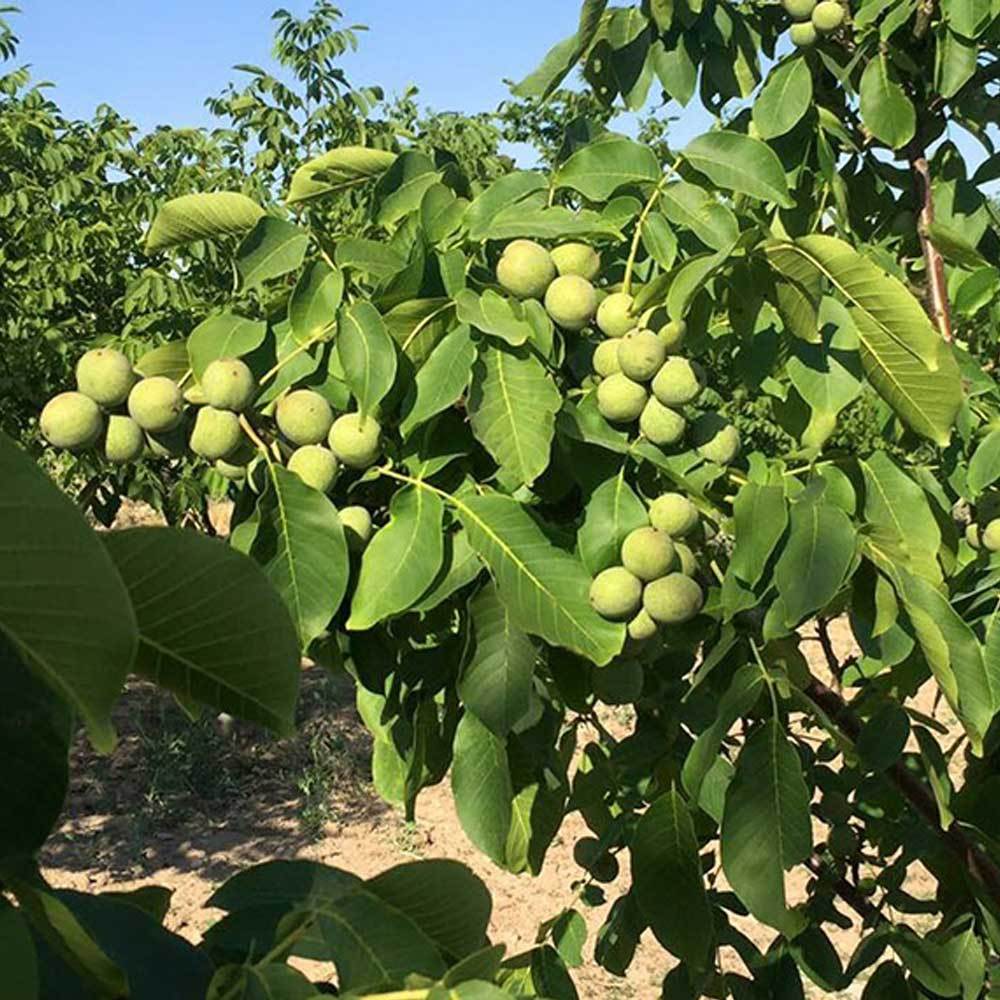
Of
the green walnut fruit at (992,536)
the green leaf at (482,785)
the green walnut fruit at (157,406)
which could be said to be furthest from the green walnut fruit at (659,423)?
the green walnut fruit at (992,536)

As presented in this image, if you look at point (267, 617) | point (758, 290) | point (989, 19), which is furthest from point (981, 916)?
point (267, 617)

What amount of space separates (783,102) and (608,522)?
0.91 m

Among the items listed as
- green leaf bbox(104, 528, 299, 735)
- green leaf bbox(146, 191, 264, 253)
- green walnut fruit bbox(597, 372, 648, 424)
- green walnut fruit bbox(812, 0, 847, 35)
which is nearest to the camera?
green leaf bbox(104, 528, 299, 735)

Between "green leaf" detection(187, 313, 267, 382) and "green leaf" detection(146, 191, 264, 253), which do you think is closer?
"green leaf" detection(187, 313, 267, 382)

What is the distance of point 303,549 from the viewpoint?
40.1 inches

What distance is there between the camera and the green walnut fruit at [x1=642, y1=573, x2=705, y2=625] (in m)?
1.08

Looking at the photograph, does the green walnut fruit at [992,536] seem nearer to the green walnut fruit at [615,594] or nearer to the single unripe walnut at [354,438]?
the green walnut fruit at [615,594]

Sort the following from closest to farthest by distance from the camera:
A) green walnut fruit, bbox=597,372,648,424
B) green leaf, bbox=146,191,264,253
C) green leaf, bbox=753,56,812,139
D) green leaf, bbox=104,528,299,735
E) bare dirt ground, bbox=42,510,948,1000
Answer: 1. green leaf, bbox=104,528,299,735
2. green walnut fruit, bbox=597,372,648,424
3. green leaf, bbox=146,191,264,253
4. green leaf, bbox=753,56,812,139
5. bare dirt ground, bbox=42,510,948,1000

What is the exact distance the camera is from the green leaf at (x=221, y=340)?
1106 millimetres

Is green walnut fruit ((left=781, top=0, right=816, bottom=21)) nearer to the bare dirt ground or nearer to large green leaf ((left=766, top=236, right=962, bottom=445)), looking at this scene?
large green leaf ((left=766, top=236, right=962, bottom=445))

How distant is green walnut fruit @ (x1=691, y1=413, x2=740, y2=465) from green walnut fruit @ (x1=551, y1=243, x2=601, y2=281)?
0.62 ft

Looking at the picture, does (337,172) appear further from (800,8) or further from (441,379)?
(800,8)

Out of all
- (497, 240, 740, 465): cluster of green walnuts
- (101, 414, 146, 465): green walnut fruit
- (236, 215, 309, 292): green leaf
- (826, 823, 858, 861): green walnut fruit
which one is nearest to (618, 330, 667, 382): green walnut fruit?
(497, 240, 740, 465): cluster of green walnuts

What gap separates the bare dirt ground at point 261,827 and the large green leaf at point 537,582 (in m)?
3.08
